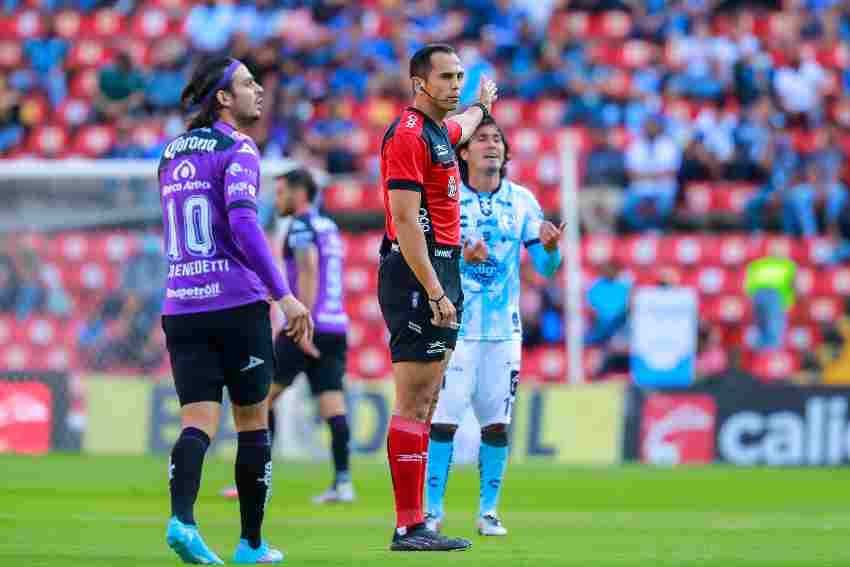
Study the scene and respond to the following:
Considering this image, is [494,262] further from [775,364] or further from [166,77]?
[166,77]

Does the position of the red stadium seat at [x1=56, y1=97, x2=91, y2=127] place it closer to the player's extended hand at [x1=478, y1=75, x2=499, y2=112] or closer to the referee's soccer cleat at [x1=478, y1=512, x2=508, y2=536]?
the referee's soccer cleat at [x1=478, y1=512, x2=508, y2=536]

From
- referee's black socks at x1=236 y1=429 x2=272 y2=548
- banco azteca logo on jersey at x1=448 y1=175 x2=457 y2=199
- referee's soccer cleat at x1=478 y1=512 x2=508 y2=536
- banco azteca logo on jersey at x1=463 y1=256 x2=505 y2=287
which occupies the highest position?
banco azteca logo on jersey at x1=448 y1=175 x2=457 y2=199

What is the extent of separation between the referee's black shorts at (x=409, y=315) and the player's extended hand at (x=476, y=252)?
1.25 metres

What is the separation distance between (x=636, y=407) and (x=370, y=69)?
9.19 meters

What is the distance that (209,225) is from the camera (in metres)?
8.27

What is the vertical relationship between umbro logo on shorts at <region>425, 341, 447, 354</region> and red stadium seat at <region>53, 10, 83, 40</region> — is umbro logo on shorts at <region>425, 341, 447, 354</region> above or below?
below

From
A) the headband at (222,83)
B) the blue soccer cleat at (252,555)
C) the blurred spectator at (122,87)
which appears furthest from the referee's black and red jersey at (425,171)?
the blurred spectator at (122,87)

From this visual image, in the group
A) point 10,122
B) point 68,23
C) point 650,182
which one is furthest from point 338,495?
point 68,23

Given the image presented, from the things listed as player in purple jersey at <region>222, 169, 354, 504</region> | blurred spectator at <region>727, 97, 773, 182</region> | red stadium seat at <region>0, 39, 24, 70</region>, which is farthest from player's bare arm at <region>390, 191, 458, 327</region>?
red stadium seat at <region>0, 39, 24, 70</region>

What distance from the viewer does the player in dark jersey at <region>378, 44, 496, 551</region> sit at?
29.0 feet

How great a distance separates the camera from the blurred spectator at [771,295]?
23.0m

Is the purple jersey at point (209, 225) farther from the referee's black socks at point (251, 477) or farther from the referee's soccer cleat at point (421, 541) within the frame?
the referee's soccer cleat at point (421, 541)

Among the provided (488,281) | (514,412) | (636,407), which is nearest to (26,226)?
(514,412)

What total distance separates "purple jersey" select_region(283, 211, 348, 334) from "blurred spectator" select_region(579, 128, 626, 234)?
10428mm
